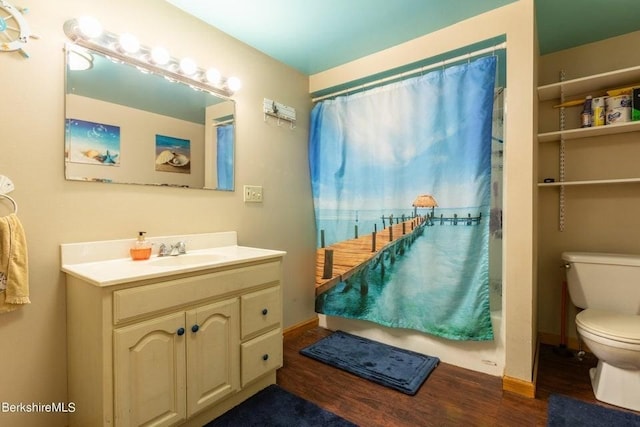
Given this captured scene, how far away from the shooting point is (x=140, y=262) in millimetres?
1449

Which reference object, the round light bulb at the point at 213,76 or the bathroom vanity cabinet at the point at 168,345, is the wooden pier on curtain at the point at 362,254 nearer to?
the bathroom vanity cabinet at the point at 168,345

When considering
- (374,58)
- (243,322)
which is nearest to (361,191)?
(374,58)

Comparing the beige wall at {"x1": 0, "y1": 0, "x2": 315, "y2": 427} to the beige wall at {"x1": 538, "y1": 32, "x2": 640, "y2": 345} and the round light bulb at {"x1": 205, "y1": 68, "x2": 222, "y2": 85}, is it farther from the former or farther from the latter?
the beige wall at {"x1": 538, "y1": 32, "x2": 640, "y2": 345}

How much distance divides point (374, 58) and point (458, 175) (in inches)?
42.4

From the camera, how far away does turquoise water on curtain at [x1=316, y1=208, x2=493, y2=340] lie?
1838 millimetres

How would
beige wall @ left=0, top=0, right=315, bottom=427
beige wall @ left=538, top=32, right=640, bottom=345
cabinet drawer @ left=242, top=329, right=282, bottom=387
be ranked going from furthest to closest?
beige wall @ left=538, top=32, right=640, bottom=345, cabinet drawer @ left=242, top=329, right=282, bottom=387, beige wall @ left=0, top=0, right=315, bottom=427

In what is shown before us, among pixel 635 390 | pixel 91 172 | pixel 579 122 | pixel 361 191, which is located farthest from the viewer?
pixel 361 191

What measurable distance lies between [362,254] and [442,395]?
101 centimetres

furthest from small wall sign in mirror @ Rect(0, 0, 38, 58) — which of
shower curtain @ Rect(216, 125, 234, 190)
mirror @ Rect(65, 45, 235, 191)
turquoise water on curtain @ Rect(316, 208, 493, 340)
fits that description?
turquoise water on curtain @ Rect(316, 208, 493, 340)

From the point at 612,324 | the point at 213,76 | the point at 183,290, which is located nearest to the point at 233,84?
the point at 213,76

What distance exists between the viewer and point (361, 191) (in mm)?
2316

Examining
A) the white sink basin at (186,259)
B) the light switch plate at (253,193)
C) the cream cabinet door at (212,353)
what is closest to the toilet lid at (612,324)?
the cream cabinet door at (212,353)

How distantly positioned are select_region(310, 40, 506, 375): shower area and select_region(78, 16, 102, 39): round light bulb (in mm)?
1544

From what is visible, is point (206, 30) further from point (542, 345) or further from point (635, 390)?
point (542, 345)
